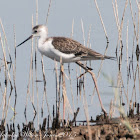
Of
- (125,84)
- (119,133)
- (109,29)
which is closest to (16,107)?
(125,84)

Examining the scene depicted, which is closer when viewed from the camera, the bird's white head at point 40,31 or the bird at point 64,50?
the bird at point 64,50

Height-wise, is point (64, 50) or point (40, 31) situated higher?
point (40, 31)

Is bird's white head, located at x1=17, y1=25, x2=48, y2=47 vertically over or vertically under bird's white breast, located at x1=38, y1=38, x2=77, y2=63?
over

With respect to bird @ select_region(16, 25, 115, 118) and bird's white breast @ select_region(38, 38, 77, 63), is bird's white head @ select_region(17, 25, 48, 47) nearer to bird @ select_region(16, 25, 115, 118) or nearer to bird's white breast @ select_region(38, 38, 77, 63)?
bird @ select_region(16, 25, 115, 118)

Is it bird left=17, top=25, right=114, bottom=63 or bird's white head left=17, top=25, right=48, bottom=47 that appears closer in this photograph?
bird left=17, top=25, right=114, bottom=63

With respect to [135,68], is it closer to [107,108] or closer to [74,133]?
[107,108]

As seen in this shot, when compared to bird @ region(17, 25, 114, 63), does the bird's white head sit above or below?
above

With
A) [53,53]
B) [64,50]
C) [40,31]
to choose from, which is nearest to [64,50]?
[64,50]

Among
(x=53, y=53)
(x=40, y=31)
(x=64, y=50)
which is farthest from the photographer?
(x=40, y=31)

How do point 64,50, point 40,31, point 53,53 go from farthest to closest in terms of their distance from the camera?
point 40,31 < point 64,50 < point 53,53

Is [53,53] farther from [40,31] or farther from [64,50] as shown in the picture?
[40,31]

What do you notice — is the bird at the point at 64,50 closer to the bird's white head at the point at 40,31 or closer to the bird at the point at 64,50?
the bird at the point at 64,50

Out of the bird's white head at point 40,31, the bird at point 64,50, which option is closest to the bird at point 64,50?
the bird at point 64,50

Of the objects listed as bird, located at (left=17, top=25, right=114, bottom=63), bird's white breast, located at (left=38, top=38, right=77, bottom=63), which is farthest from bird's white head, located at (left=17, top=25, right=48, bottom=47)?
bird's white breast, located at (left=38, top=38, right=77, bottom=63)
